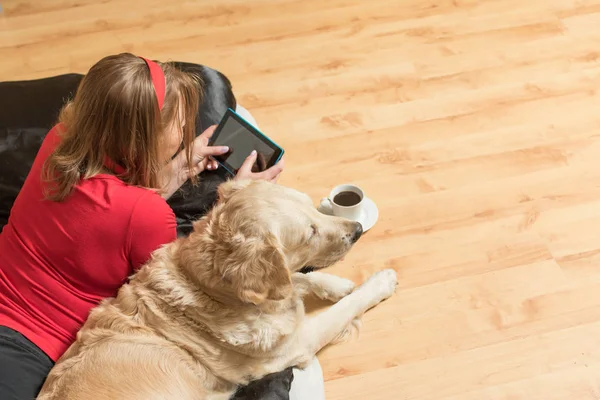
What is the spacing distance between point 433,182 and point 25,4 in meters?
3.38

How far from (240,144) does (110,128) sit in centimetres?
80

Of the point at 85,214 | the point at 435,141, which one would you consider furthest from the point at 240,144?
the point at 435,141

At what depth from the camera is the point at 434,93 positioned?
3725mm

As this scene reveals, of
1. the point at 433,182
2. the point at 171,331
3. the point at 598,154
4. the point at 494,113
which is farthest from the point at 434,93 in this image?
the point at 171,331

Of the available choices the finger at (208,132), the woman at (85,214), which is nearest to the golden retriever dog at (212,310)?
the woman at (85,214)

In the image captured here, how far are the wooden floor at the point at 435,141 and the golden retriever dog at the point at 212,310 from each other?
52cm

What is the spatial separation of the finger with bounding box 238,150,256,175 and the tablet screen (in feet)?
0.13

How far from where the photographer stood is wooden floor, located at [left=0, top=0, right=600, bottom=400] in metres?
2.60

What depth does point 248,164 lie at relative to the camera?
8.91 ft

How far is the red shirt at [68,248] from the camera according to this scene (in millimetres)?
2131

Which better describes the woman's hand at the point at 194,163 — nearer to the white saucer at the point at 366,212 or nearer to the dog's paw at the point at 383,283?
the white saucer at the point at 366,212

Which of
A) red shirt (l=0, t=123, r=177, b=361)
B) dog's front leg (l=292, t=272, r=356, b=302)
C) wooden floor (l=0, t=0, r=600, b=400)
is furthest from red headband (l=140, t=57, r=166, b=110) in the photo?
wooden floor (l=0, t=0, r=600, b=400)

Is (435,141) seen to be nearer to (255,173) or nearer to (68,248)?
(255,173)

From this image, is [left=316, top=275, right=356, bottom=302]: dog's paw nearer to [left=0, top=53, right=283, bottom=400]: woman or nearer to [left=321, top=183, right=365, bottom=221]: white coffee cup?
[left=321, top=183, right=365, bottom=221]: white coffee cup
